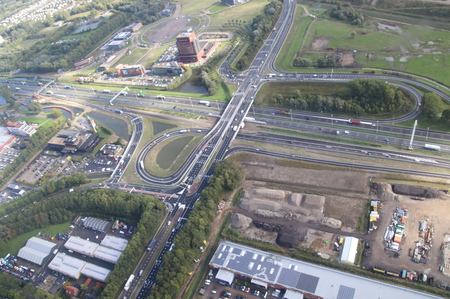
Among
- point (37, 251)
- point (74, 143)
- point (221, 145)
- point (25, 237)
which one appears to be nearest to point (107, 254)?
point (37, 251)

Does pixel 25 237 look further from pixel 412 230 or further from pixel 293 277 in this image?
pixel 412 230

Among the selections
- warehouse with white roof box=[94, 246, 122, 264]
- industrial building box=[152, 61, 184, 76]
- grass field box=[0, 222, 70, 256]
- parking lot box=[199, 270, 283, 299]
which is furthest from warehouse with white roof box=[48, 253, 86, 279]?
industrial building box=[152, 61, 184, 76]

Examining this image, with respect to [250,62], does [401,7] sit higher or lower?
higher

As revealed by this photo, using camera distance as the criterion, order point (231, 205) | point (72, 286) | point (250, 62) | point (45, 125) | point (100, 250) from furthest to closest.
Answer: point (250, 62)
point (45, 125)
point (231, 205)
point (100, 250)
point (72, 286)

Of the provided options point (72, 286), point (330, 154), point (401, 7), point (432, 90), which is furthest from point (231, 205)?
point (401, 7)

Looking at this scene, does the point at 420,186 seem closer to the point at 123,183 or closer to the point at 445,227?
the point at 445,227

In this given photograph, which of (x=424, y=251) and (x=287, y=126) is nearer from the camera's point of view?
(x=424, y=251)
